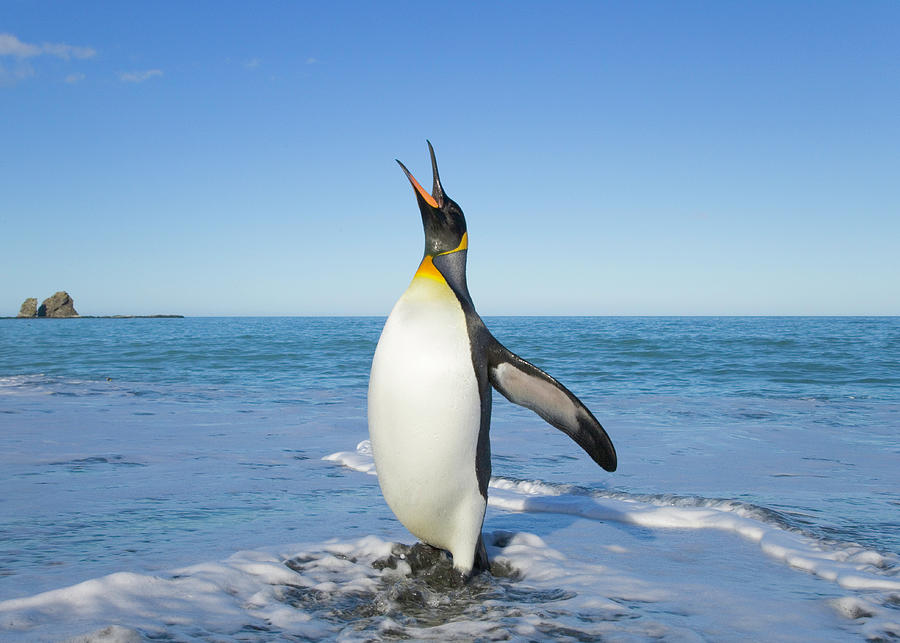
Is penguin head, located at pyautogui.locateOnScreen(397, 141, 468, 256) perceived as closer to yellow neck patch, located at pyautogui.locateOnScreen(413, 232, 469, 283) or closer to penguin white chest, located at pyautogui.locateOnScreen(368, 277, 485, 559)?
yellow neck patch, located at pyautogui.locateOnScreen(413, 232, 469, 283)

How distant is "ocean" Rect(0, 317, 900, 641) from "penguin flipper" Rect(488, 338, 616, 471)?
0.59 meters

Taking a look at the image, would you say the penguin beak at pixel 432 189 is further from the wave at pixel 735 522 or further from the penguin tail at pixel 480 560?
the wave at pixel 735 522

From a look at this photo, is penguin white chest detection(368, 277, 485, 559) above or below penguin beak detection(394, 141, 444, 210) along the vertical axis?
below

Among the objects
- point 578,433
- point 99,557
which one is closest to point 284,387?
point 99,557

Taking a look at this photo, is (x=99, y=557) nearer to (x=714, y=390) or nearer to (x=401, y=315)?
(x=401, y=315)

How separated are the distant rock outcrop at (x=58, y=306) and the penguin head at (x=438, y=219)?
9348cm

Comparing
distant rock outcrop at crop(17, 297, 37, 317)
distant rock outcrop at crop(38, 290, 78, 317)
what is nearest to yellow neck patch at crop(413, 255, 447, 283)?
distant rock outcrop at crop(38, 290, 78, 317)

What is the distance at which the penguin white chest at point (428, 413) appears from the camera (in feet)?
8.98

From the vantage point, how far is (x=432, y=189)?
307 centimetres

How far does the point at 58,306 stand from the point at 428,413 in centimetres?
9482

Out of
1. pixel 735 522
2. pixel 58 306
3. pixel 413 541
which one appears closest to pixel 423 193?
pixel 413 541

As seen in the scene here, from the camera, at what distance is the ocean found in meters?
2.55

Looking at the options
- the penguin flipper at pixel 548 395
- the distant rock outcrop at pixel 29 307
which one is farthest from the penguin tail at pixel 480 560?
the distant rock outcrop at pixel 29 307

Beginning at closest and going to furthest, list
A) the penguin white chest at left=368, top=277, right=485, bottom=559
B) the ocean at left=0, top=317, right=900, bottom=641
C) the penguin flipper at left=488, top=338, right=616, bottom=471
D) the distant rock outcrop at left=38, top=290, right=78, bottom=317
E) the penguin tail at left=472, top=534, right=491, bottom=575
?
the ocean at left=0, top=317, right=900, bottom=641, the penguin white chest at left=368, top=277, right=485, bottom=559, the penguin flipper at left=488, top=338, right=616, bottom=471, the penguin tail at left=472, top=534, right=491, bottom=575, the distant rock outcrop at left=38, top=290, right=78, bottom=317
